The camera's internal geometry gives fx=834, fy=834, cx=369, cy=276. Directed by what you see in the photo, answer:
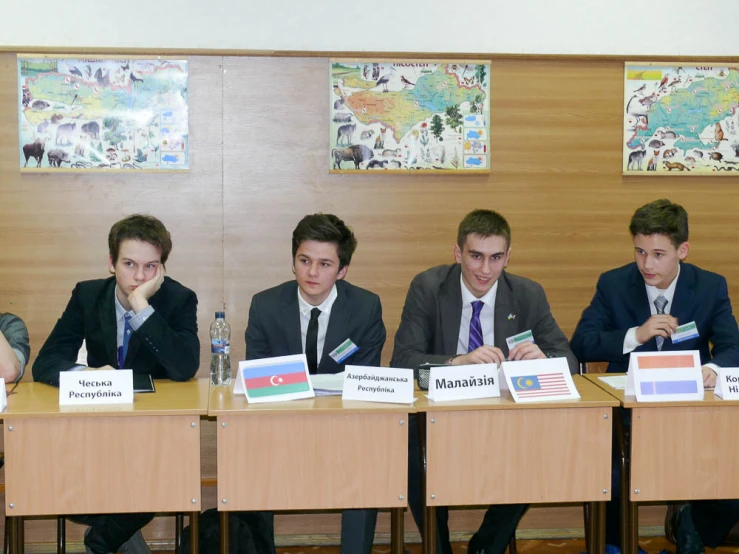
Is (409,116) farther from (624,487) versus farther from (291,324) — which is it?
(624,487)

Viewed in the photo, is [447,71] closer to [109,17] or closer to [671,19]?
[671,19]

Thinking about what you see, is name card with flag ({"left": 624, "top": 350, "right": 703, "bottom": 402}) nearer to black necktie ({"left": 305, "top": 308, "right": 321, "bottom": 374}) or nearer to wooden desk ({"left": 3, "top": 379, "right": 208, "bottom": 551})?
black necktie ({"left": 305, "top": 308, "right": 321, "bottom": 374})

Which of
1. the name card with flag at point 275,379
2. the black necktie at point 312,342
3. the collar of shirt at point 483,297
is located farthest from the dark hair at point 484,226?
the name card with flag at point 275,379

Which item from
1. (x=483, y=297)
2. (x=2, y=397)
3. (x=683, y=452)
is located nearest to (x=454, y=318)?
(x=483, y=297)

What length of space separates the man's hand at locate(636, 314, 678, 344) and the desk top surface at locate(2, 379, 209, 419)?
1.64 meters

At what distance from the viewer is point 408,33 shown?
13.1 feet

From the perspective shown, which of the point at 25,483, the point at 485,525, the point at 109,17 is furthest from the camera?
the point at 109,17

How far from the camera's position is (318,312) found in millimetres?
3219

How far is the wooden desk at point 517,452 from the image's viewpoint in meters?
2.67

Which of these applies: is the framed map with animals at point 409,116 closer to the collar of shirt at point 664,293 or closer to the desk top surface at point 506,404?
the collar of shirt at point 664,293

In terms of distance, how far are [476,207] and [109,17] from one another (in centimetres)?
194

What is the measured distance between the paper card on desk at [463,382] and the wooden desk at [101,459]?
2.47ft

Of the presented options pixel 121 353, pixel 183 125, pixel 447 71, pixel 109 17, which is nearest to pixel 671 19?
pixel 447 71

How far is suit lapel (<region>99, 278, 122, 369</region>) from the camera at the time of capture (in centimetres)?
315
